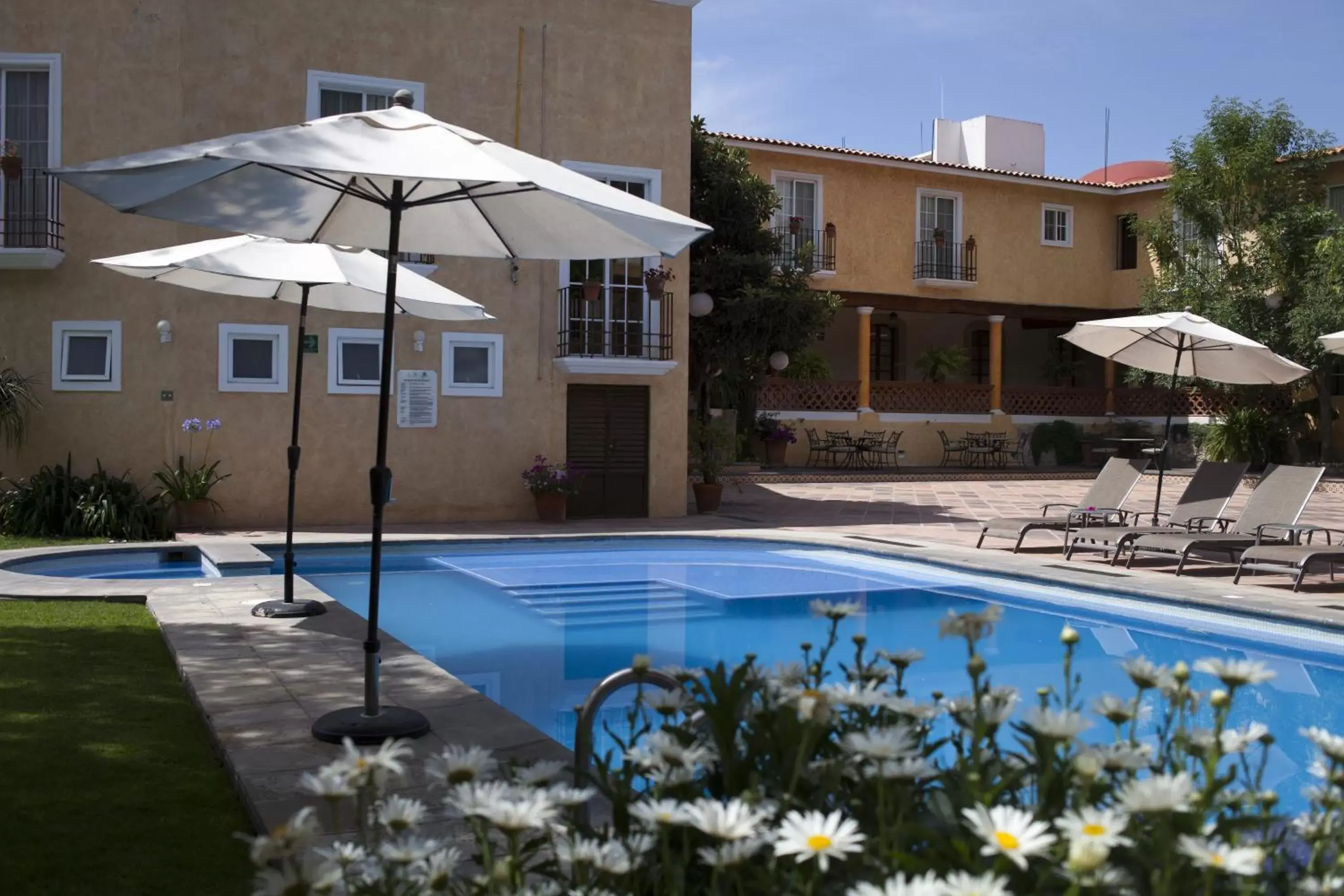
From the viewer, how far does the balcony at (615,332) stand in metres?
15.7

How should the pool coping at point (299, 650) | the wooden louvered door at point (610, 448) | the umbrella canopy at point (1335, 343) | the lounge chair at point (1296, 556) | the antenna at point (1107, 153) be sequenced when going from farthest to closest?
the antenna at point (1107, 153) < the wooden louvered door at point (610, 448) < the umbrella canopy at point (1335, 343) < the lounge chair at point (1296, 556) < the pool coping at point (299, 650)

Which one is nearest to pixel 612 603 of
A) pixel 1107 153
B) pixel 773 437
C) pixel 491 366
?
pixel 491 366

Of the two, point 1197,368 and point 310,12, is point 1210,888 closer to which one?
point 1197,368

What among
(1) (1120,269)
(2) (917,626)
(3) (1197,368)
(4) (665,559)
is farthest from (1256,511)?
(1) (1120,269)

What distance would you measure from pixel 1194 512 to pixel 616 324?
745 cm

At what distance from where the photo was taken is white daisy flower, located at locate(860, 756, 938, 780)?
159 cm

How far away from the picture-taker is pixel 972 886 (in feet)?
4.23

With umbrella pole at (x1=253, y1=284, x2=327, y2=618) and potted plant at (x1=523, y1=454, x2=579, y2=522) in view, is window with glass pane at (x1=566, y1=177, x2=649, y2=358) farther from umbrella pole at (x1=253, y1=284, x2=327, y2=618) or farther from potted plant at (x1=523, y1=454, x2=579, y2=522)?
umbrella pole at (x1=253, y1=284, x2=327, y2=618)

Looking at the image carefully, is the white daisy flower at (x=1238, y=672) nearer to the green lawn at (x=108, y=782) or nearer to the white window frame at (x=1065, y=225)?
the green lawn at (x=108, y=782)

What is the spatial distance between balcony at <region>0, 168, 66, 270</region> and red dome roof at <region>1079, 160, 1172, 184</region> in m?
28.9

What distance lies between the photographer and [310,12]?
1454cm

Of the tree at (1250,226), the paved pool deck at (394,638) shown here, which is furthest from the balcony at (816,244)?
the paved pool deck at (394,638)

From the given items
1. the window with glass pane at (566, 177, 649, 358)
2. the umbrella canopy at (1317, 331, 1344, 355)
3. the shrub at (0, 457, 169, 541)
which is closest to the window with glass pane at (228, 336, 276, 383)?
the shrub at (0, 457, 169, 541)

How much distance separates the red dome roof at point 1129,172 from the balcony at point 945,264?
9.32 metres
